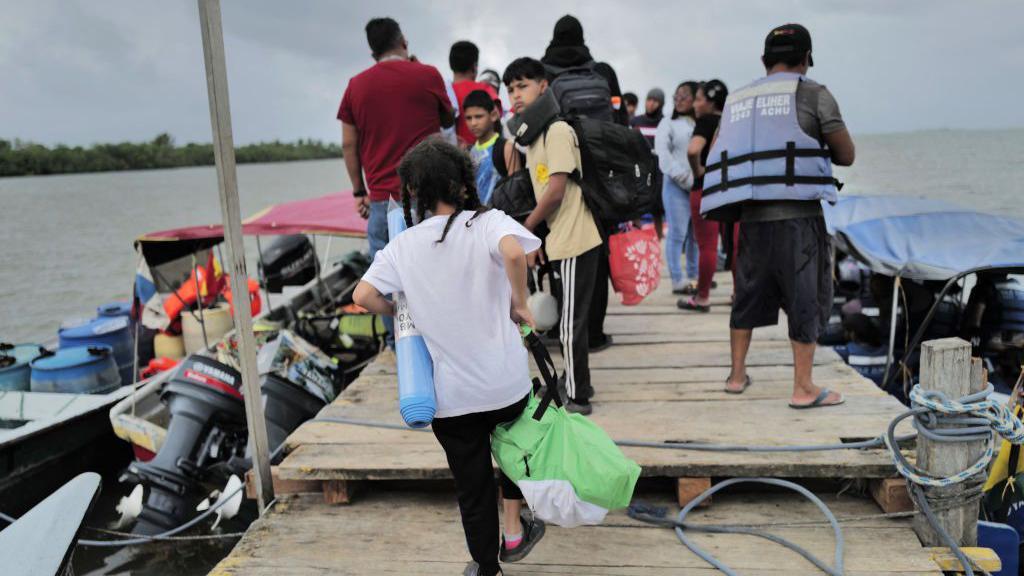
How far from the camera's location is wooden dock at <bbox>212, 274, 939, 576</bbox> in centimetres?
261

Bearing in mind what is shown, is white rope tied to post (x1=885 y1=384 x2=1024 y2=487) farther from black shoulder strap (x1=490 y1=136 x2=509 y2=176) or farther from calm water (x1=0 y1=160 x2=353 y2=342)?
calm water (x1=0 y1=160 x2=353 y2=342)

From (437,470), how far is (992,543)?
88.8 inches

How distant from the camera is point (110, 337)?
6.75 metres

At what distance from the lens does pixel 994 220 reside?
6.04 meters

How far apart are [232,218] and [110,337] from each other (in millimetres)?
4696

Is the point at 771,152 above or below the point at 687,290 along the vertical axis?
above

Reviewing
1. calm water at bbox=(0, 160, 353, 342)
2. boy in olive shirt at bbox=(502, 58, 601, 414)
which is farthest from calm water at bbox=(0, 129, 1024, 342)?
boy in olive shirt at bbox=(502, 58, 601, 414)

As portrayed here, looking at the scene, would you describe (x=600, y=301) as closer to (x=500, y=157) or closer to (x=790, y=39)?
(x=500, y=157)

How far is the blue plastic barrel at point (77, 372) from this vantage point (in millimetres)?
5855

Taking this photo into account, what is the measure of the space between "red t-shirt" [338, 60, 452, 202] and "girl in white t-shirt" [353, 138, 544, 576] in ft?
7.03

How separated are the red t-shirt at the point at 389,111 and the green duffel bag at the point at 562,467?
2.46m

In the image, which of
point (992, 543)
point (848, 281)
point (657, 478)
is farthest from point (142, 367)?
point (848, 281)

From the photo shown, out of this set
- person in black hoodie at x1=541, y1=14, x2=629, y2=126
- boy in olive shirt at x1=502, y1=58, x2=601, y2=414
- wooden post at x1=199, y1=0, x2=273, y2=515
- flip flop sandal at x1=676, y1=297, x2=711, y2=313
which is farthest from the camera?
flip flop sandal at x1=676, y1=297, x2=711, y2=313

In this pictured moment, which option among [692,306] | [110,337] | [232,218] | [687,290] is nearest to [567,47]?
[232,218]
